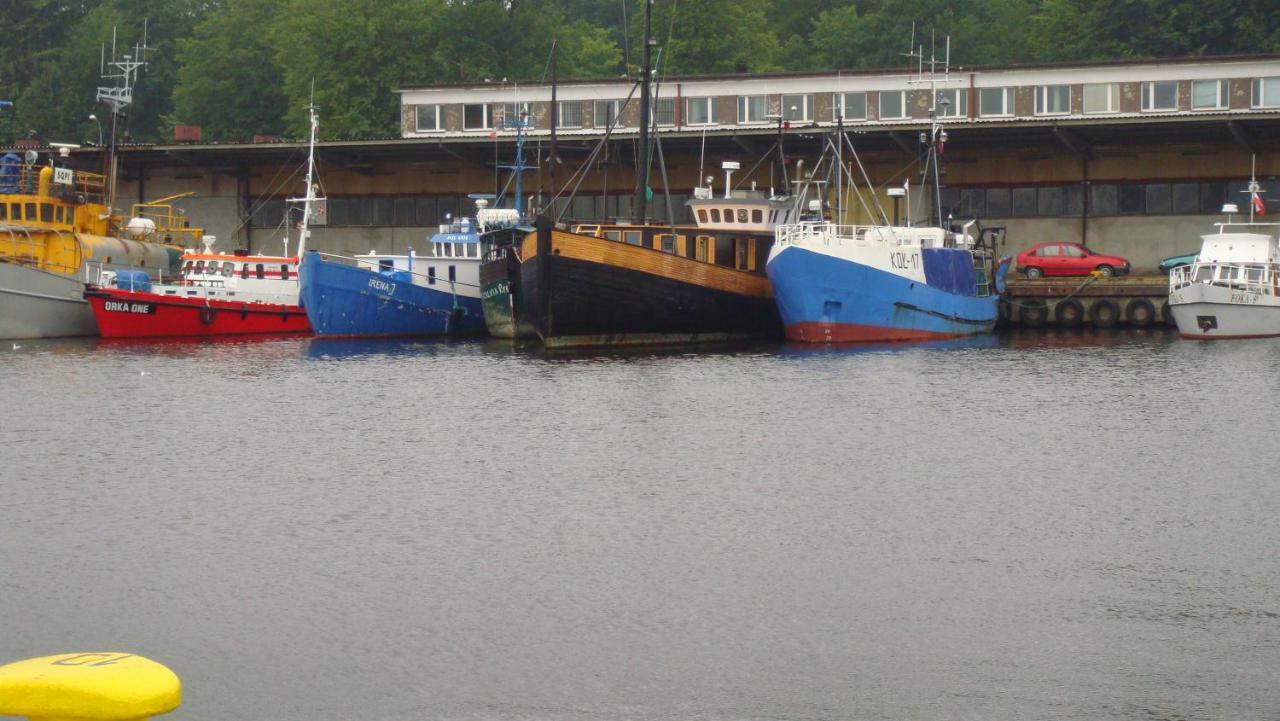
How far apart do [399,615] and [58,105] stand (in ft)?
315

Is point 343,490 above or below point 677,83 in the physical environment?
below

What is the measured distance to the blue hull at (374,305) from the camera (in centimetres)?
5141

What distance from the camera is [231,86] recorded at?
10106 cm

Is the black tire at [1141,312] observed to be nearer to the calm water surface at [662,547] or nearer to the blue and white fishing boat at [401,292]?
the calm water surface at [662,547]

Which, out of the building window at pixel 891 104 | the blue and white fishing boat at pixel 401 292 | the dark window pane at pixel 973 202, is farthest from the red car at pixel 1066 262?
the blue and white fishing boat at pixel 401 292

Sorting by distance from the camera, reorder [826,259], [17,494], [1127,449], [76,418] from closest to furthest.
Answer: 1. [17,494]
2. [1127,449]
3. [76,418]
4. [826,259]

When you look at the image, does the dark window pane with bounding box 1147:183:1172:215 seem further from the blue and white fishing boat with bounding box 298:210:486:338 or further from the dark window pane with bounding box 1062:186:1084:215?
the blue and white fishing boat with bounding box 298:210:486:338

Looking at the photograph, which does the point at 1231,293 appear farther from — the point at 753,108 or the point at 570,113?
the point at 570,113

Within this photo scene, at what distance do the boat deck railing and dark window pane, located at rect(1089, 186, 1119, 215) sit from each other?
10587mm

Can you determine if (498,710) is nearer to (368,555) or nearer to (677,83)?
(368,555)

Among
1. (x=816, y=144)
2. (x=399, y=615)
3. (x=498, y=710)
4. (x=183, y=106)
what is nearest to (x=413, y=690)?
(x=498, y=710)

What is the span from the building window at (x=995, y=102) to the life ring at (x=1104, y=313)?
12.5 m

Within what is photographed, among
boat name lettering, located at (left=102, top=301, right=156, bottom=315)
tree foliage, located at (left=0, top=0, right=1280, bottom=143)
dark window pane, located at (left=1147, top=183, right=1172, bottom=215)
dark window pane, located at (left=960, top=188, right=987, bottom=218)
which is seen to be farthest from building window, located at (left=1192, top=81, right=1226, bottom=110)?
boat name lettering, located at (left=102, top=301, right=156, bottom=315)

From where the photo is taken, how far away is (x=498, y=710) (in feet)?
45.0
